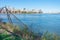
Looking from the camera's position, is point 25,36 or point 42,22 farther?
point 42,22

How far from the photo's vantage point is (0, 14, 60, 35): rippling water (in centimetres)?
655

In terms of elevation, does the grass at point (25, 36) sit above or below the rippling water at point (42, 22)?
below

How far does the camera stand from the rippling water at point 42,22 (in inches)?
258

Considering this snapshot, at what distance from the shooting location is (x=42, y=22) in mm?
6660

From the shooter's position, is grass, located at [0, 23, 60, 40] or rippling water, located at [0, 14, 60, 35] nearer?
grass, located at [0, 23, 60, 40]

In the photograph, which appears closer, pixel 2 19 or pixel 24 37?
pixel 24 37

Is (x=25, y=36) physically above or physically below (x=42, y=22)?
below

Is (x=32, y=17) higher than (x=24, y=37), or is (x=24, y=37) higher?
(x=32, y=17)

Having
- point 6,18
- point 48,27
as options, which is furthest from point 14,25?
point 48,27

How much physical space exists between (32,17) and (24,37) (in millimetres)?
550

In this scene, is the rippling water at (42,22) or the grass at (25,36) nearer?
the grass at (25,36)

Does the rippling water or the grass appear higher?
the rippling water

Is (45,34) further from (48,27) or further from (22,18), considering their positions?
(22,18)

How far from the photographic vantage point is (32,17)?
668 cm
